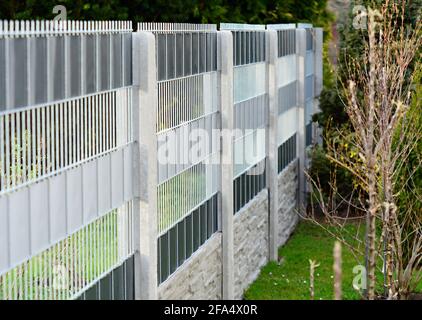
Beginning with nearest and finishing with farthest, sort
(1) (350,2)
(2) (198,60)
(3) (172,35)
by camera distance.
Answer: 1. (3) (172,35)
2. (2) (198,60)
3. (1) (350,2)

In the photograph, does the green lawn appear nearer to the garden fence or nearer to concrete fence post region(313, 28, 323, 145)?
the garden fence

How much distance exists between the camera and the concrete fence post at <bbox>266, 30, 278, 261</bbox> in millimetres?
18781

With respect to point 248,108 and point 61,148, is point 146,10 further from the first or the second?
point 61,148

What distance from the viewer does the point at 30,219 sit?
771cm

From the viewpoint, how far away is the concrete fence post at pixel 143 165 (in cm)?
1014

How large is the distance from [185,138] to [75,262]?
13.1 ft

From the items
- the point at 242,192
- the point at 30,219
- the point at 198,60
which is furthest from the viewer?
the point at 242,192

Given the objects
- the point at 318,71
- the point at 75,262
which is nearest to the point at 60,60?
the point at 75,262

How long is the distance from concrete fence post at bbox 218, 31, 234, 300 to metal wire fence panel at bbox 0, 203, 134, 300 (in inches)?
167

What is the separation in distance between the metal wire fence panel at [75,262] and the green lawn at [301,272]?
5.65m

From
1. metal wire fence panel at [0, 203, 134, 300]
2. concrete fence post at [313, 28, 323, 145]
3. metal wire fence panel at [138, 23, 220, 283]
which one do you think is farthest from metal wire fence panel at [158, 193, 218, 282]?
concrete fence post at [313, 28, 323, 145]
